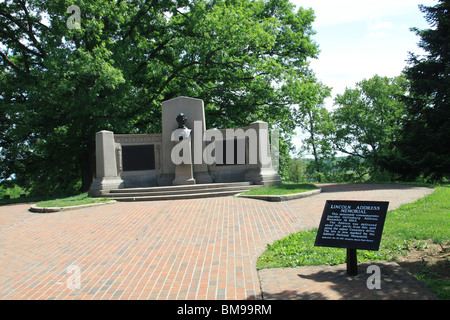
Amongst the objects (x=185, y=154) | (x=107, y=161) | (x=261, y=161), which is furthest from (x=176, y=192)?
(x=261, y=161)

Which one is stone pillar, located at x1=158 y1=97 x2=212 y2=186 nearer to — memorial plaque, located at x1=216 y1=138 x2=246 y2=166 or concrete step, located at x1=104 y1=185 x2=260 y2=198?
memorial plaque, located at x1=216 y1=138 x2=246 y2=166

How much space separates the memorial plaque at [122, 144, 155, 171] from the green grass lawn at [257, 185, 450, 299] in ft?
37.7

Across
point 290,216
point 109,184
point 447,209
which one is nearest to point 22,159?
point 109,184

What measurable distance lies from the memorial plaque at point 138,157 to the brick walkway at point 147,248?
543 centimetres

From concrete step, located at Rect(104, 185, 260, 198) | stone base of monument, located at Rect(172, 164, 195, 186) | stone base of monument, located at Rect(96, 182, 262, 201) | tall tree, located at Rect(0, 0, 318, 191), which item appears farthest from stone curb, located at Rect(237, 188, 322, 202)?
tall tree, located at Rect(0, 0, 318, 191)

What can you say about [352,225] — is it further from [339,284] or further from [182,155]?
[182,155]

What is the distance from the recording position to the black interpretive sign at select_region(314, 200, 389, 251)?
16.8 feet

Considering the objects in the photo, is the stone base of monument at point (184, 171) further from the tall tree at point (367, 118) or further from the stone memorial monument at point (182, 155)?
the tall tree at point (367, 118)

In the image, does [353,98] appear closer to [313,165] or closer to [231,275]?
[313,165]

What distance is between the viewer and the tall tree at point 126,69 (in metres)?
17.9

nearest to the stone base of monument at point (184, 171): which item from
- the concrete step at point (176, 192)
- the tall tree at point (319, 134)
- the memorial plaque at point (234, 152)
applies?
the memorial plaque at point (234, 152)

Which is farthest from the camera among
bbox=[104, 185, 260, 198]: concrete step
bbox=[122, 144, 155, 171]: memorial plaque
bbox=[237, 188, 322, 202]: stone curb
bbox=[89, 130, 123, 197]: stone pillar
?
bbox=[122, 144, 155, 171]: memorial plaque

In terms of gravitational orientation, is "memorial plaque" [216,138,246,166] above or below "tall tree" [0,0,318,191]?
below

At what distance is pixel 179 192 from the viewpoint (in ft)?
48.9
